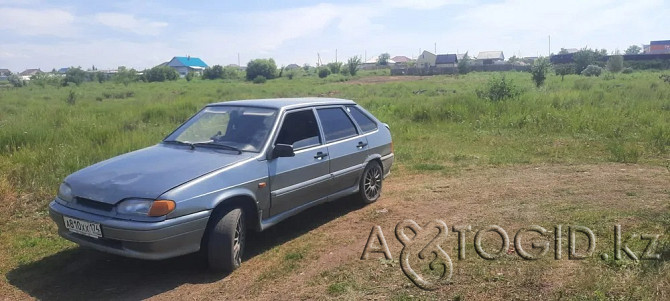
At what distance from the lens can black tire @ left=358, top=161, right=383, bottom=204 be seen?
6434 mm

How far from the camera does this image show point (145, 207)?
400 cm

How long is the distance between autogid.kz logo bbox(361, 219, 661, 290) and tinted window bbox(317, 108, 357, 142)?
1192 mm

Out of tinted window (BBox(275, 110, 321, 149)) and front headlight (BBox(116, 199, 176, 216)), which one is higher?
tinted window (BBox(275, 110, 321, 149))

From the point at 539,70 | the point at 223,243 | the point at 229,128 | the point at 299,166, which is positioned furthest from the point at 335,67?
the point at 223,243

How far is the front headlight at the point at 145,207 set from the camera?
3.98m

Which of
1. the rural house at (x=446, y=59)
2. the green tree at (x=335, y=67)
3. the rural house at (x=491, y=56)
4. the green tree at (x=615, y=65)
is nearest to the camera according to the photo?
the green tree at (x=615, y=65)

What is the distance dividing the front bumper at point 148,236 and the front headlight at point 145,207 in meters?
0.08

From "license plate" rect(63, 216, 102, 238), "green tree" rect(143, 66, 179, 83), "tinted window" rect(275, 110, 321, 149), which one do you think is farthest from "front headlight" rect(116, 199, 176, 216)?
"green tree" rect(143, 66, 179, 83)

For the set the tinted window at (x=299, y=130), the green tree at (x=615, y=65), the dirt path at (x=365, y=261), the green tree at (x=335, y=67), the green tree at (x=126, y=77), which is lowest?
the dirt path at (x=365, y=261)

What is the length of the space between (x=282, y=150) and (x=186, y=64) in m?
131

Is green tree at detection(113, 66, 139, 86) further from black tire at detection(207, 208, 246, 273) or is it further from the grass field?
black tire at detection(207, 208, 246, 273)

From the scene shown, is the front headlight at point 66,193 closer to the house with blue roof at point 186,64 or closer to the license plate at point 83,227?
the license plate at point 83,227

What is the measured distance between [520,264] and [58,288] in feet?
12.2

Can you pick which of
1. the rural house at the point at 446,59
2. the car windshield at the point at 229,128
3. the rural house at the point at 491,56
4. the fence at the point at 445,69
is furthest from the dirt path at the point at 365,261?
the rural house at the point at 491,56
